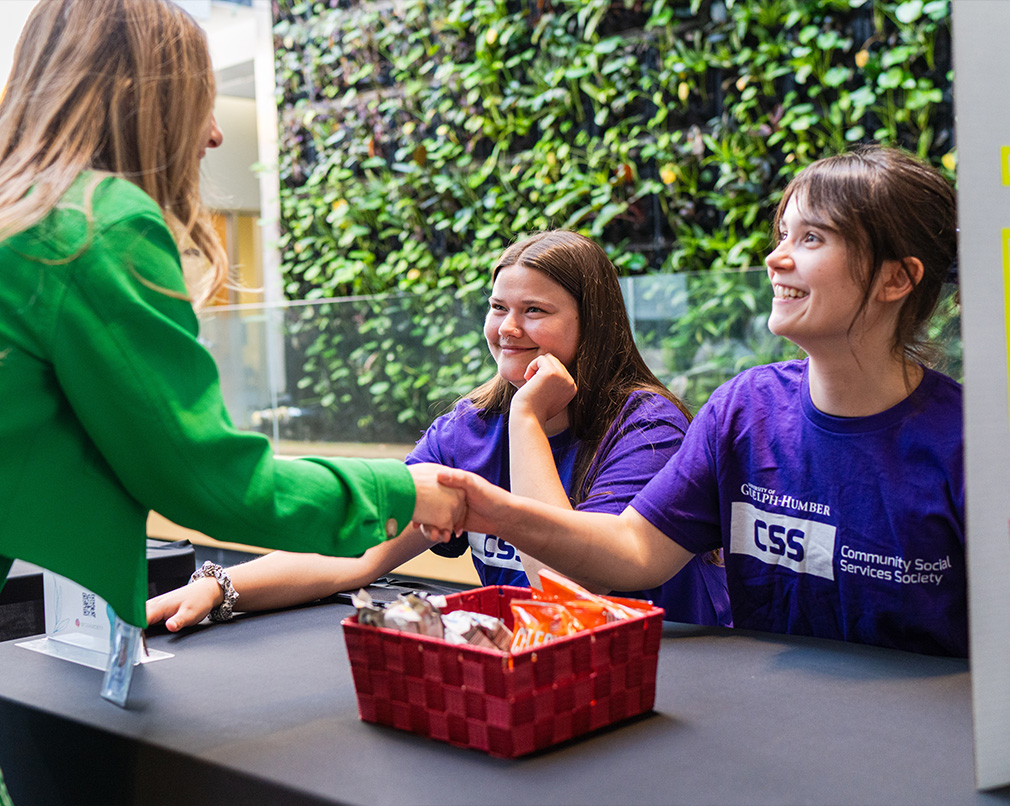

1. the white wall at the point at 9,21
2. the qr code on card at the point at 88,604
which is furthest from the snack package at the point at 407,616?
the white wall at the point at 9,21

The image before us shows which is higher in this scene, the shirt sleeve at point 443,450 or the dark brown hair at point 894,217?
Answer: the dark brown hair at point 894,217

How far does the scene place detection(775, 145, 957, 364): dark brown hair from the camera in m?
1.30

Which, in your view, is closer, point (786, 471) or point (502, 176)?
point (786, 471)

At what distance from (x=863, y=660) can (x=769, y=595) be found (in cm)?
25

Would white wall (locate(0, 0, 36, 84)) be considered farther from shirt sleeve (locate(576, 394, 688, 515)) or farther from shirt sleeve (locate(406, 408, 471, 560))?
shirt sleeve (locate(576, 394, 688, 515))

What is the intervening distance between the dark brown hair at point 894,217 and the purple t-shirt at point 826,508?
0.32 ft

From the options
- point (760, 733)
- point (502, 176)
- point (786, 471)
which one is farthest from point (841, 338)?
point (502, 176)

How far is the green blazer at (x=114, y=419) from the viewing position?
85 cm

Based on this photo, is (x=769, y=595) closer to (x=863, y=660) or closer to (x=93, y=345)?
(x=863, y=660)

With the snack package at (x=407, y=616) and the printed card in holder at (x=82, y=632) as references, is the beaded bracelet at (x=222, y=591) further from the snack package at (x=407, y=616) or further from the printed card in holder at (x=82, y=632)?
the snack package at (x=407, y=616)

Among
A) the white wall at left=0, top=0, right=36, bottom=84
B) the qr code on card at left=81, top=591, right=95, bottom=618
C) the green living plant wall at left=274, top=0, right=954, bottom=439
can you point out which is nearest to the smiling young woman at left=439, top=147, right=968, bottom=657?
the qr code on card at left=81, top=591, right=95, bottom=618

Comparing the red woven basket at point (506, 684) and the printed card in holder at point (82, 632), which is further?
the printed card in holder at point (82, 632)

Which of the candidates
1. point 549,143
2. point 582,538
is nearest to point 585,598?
point 582,538

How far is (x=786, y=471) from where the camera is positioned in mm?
1351
